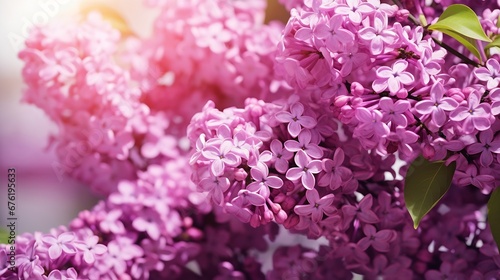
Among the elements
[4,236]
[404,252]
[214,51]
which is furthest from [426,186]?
[4,236]

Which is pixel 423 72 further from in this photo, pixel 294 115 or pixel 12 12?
pixel 12 12

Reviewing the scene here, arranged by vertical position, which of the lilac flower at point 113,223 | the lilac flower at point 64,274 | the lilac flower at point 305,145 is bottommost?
the lilac flower at point 113,223

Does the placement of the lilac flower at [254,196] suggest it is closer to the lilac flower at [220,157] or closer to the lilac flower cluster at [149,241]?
the lilac flower at [220,157]

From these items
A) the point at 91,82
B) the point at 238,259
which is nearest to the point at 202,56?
the point at 91,82

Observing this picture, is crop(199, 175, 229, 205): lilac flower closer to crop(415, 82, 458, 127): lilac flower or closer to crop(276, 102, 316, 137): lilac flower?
crop(276, 102, 316, 137): lilac flower

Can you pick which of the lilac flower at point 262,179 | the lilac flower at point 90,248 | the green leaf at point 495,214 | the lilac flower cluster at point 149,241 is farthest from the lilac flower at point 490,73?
the lilac flower at point 90,248

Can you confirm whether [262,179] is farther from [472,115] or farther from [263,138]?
[472,115]
